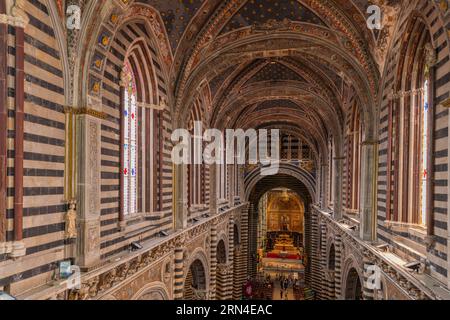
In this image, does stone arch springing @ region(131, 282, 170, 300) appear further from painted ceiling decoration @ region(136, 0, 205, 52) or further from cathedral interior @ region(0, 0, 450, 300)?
painted ceiling decoration @ region(136, 0, 205, 52)

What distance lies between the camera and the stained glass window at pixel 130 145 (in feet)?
34.2

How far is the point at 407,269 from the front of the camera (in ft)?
25.6

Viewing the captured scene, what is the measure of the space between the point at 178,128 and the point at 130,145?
10.1ft

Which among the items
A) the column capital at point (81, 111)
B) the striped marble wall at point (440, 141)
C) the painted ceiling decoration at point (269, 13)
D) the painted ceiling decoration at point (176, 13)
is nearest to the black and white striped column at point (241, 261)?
the painted ceiling decoration at point (269, 13)

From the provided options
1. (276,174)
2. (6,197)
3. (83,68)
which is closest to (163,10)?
(83,68)

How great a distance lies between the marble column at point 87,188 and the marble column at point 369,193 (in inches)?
355

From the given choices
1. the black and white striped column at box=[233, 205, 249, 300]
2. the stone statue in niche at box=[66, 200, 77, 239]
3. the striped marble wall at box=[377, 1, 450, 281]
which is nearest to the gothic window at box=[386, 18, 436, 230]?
the striped marble wall at box=[377, 1, 450, 281]

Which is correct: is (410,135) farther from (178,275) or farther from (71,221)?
(178,275)

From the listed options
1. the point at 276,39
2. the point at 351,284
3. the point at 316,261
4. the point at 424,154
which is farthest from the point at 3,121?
the point at 316,261

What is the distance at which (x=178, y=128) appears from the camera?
13461 millimetres

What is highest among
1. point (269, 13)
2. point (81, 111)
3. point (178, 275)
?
point (269, 13)

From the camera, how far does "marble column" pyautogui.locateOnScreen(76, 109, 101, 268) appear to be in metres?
7.27

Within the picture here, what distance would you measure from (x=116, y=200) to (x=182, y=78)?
20.0ft

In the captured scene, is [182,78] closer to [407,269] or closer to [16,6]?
[16,6]
